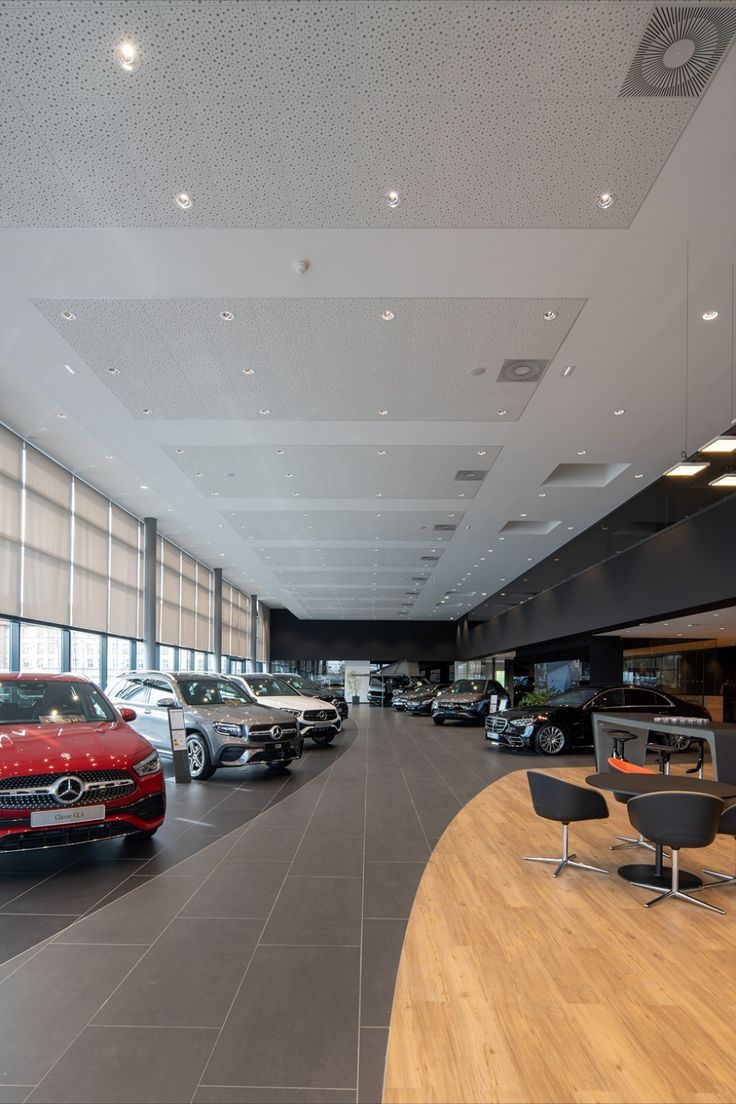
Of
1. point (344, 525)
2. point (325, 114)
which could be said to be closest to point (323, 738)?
point (344, 525)

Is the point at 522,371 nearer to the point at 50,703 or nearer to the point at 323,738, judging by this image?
the point at 50,703

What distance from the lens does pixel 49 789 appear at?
→ 4.72 meters

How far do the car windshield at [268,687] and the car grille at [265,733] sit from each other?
13.9 ft

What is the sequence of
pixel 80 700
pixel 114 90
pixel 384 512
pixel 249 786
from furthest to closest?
1. pixel 384 512
2. pixel 249 786
3. pixel 80 700
4. pixel 114 90

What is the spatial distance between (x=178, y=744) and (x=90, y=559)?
6.73 metres

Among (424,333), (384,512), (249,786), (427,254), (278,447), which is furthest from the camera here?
(384,512)

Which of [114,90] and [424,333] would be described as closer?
[114,90]

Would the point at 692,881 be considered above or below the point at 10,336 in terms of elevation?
below

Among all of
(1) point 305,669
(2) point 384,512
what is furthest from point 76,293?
(1) point 305,669

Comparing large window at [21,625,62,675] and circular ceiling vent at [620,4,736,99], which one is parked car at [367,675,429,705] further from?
circular ceiling vent at [620,4,736,99]

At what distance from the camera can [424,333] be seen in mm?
6648

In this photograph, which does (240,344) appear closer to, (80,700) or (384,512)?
(80,700)

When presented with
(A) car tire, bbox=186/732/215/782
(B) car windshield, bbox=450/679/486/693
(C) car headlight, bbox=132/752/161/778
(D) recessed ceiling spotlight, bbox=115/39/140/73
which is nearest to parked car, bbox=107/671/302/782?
(A) car tire, bbox=186/732/215/782

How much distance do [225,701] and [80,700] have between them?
4298 mm
